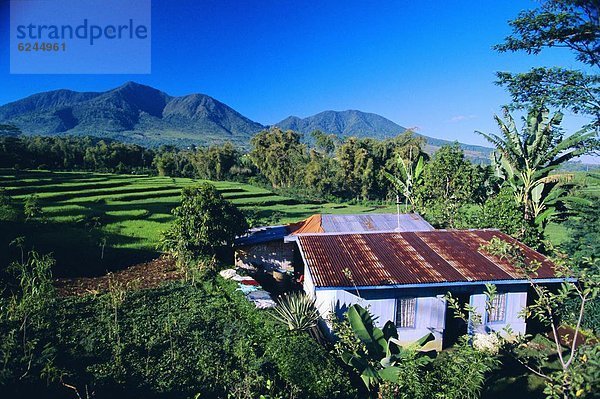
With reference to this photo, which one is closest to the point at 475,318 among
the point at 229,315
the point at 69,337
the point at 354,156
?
the point at 229,315

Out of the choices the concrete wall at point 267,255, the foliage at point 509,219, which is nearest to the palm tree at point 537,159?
the foliage at point 509,219

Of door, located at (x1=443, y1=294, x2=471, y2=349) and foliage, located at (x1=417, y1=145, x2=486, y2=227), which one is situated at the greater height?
foliage, located at (x1=417, y1=145, x2=486, y2=227)

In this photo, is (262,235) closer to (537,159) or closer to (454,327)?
(454,327)

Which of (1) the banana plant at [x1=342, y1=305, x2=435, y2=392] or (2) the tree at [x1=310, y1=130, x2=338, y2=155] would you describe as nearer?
(1) the banana plant at [x1=342, y1=305, x2=435, y2=392]

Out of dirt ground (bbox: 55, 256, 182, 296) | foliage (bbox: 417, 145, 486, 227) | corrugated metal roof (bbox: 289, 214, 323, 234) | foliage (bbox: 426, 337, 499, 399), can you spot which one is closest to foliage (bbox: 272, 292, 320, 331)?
foliage (bbox: 426, 337, 499, 399)

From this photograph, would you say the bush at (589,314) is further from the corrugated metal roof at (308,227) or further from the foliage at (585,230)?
the corrugated metal roof at (308,227)

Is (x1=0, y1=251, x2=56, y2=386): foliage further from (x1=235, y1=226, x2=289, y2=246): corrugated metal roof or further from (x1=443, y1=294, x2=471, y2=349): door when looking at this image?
(x1=443, y1=294, x2=471, y2=349): door
